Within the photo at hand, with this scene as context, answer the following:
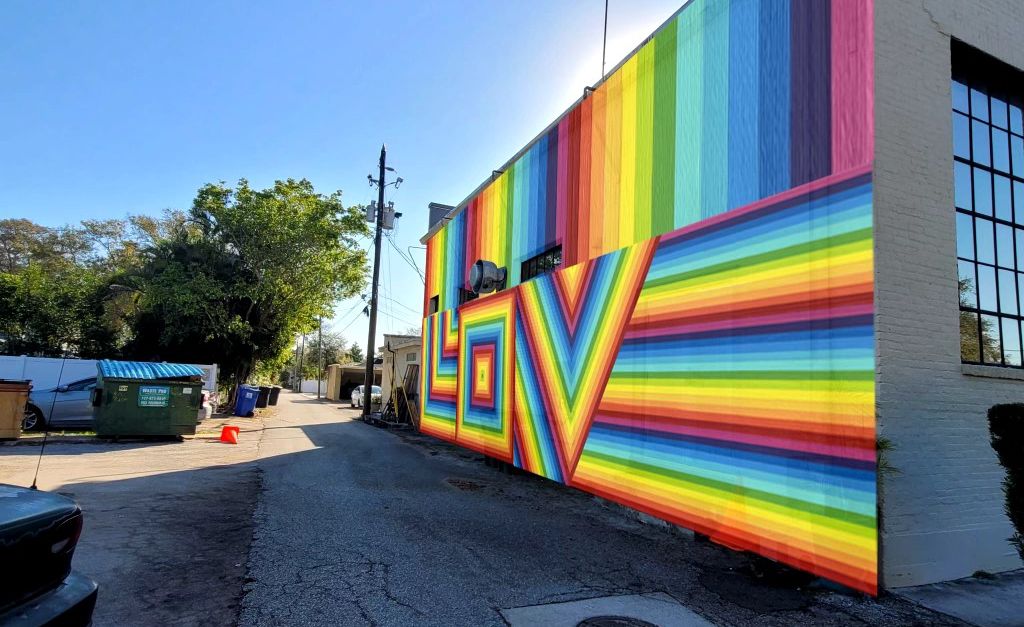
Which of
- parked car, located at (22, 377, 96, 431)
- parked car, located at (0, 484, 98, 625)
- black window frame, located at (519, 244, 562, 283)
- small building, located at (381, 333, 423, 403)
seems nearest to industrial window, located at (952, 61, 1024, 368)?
black window frame, located at (519, 244, 562, 283)

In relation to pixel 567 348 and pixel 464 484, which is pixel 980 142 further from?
pixel 464 484

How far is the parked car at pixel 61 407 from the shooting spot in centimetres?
→ 1520

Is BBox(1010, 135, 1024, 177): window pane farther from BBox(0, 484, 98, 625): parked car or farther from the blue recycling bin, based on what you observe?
the blue recycling bin

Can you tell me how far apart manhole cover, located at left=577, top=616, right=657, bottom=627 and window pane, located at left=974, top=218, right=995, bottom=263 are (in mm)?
5135

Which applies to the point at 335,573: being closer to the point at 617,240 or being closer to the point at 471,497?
the point at 471,497

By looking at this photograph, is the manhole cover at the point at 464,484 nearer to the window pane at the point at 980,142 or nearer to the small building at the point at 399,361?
the window pane at the point at 980,142

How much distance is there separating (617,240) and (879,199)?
3.32 meters

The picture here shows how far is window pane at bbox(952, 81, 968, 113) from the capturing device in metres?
6.14

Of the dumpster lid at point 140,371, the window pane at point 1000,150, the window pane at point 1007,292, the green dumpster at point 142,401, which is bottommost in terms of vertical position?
the green dumpster at point 142,401

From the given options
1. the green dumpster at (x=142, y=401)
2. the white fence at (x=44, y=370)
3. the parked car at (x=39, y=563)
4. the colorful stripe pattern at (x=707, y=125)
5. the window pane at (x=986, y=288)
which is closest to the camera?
the parked car at (x=39, y=563)

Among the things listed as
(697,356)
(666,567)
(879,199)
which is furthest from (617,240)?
(666,567)

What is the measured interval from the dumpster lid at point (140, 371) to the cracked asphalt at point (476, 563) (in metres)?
→ 7.24

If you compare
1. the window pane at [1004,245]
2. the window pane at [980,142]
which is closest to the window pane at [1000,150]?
the window pane at [980,142]

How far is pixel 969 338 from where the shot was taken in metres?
5.71
